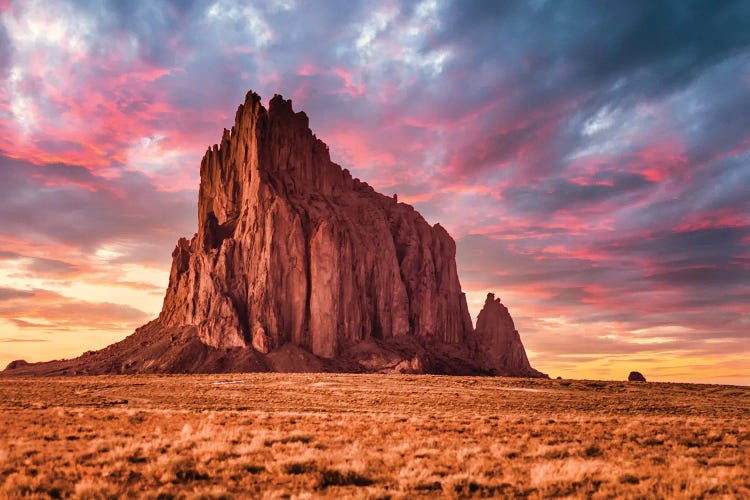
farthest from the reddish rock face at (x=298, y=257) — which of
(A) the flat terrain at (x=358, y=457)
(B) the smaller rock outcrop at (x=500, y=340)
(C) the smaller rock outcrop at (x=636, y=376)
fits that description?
(A) the flat terrain at (x=358, y=457)

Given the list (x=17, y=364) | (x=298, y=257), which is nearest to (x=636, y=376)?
(x=298, y=257)

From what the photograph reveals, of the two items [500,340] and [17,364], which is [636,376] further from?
[17,364]

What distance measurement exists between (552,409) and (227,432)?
90.6ft

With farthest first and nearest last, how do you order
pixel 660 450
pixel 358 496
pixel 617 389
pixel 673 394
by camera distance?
pixel 617 389, pixel 673 394, pixel 660 450, pixel 358 496

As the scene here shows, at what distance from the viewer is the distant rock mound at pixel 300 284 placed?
125 meters

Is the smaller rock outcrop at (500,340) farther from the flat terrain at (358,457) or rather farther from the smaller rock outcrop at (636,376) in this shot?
the flat terrain at (358,457)

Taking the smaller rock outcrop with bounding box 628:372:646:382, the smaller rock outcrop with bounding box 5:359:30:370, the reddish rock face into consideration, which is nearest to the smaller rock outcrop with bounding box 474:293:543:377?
the reddish rock face

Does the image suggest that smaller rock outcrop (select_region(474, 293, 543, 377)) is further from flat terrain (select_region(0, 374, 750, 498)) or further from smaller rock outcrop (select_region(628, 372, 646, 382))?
flat terrain (select_region(0, 374, 750, 498))

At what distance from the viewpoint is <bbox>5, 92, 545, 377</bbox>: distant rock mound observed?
125m

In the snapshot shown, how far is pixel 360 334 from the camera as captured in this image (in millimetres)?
138125

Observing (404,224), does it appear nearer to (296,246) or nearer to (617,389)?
(296,246)

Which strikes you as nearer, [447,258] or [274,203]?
[274,203]

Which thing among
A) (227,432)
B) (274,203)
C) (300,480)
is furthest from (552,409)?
(274,203)

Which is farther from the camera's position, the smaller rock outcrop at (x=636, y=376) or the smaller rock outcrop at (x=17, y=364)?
the smaller rock outcrop at (x=17, y=364)
